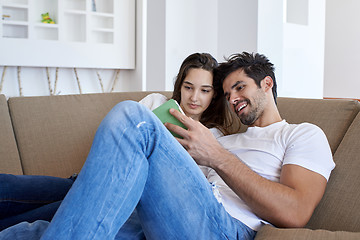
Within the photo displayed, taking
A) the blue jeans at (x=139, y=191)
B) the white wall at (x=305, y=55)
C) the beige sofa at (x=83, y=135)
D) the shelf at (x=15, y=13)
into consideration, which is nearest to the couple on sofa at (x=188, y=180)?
the blue jeans at (x=139, y=191)

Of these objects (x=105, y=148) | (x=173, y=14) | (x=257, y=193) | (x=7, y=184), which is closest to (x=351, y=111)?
(x=257, y=193)

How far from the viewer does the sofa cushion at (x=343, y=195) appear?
1.22 m

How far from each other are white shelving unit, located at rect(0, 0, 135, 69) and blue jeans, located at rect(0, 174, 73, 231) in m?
2.16

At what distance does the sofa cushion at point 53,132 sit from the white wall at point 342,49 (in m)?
5.49

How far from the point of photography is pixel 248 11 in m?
2.99

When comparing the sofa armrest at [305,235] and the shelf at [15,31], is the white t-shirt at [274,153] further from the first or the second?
the shelf at [15,31]

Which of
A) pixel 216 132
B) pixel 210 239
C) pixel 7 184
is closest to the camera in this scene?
pixel 210 239

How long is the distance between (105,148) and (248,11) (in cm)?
231

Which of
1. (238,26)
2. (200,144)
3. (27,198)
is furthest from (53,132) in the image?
(238,26)

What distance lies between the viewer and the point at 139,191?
1.02 meters

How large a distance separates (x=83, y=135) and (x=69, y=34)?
2056mm

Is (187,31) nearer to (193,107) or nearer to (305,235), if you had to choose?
(193,107)

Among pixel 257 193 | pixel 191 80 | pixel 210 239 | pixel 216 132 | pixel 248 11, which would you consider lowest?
pixel 210 239

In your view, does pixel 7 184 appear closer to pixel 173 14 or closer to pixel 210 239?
pixel 210 239
